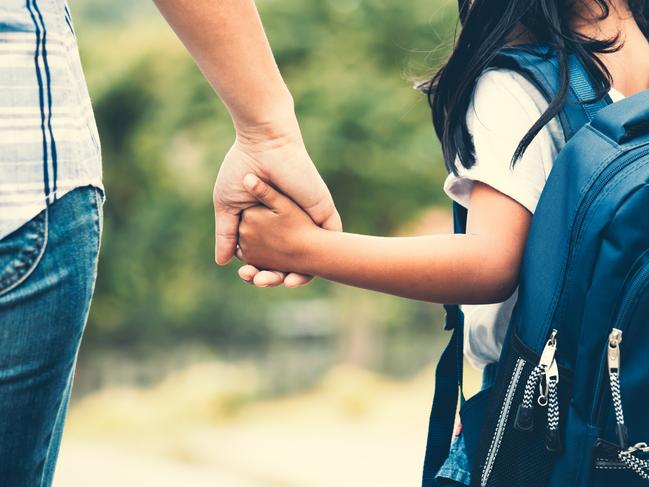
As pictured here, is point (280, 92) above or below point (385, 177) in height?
below

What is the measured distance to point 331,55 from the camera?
852cm

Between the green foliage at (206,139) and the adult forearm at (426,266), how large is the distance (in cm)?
651

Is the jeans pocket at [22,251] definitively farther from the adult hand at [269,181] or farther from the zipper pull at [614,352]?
the zipper pull at [614,352]

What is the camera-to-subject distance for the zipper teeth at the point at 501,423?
3.59ft

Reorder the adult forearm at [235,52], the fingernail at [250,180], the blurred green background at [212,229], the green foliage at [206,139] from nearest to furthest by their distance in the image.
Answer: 1. the adult forearm at [235,52]
2. the fingernail at [250,180]
3. the blurred green background at [212,229]
4. the green foliage at [206,139]

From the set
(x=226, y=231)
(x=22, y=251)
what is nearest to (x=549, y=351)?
(x=226, y=231)

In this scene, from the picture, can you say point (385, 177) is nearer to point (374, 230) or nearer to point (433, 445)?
point (374, 230)

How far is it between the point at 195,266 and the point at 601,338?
823cm

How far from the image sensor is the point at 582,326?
1.03 meters

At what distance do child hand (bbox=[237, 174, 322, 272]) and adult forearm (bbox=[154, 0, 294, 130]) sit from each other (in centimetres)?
12

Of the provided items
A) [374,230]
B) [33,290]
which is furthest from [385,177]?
[33,290]

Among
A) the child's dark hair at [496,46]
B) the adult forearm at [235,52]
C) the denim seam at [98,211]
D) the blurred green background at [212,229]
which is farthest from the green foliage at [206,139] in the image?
the denim seam at [98,211]

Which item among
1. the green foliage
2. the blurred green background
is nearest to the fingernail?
the blurred green background

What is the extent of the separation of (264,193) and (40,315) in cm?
44
